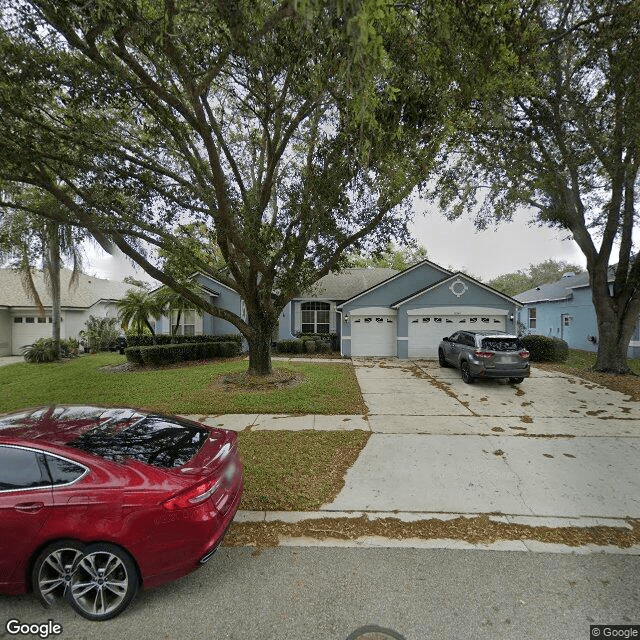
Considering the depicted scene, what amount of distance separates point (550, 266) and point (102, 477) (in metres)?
58.3

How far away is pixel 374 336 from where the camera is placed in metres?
18.0

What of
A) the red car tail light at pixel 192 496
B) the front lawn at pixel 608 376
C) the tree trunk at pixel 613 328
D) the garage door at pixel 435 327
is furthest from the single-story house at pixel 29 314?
the tree trunk at pixel 613 328

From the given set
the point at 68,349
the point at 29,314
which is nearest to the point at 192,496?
the point at 68,349

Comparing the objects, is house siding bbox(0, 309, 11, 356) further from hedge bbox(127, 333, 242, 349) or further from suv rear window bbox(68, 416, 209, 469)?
suv rear window bbox(68, 416, 209, 469)

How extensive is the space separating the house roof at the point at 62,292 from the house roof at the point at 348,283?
45.5ft

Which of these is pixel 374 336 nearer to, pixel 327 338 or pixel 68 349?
pixel 327 338

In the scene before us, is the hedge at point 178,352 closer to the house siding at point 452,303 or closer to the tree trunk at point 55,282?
the tree trunk at point 55,282

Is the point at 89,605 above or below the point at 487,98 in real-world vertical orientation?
below

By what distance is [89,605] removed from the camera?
8.75 ft

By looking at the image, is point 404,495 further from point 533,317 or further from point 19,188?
point 533,317

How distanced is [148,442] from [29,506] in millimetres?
890

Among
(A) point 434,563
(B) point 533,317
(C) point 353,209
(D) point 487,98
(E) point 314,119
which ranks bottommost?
(A) point 434,563

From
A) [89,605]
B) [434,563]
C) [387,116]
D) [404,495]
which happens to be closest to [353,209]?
[387,116]

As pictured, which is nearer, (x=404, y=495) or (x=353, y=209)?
(x=404, y=495)
